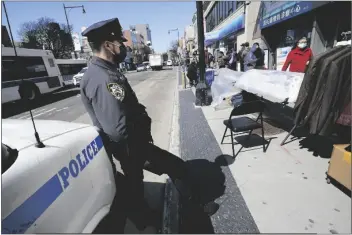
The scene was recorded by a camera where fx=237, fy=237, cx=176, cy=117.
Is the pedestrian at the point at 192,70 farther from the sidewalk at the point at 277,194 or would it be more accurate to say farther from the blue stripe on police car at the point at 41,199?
the blue stripe on police car at the point at 41,199

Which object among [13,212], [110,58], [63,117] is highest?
[110,58]

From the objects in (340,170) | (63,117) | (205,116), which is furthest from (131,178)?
(63,117)

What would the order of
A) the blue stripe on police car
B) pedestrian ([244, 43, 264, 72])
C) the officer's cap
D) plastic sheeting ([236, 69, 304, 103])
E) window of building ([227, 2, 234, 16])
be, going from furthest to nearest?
window of building ([227, 2, 234, 16])
pedestrian ([244, 43, 264, 72])
plastic sheeting ([236, 69, 304, 103])
the officer's cap
the blue stripe on police car

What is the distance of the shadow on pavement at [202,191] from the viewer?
2.68 meters

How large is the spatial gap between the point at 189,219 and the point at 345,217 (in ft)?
5.54

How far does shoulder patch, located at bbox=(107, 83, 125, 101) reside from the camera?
2.06m

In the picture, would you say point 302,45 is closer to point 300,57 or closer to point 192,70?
point 300,57

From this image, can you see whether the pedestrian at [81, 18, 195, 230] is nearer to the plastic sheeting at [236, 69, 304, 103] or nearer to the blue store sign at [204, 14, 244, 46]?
the plastic sheeting at [236, 69, 304, 103]

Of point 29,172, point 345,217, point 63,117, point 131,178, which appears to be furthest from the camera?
point 63,117

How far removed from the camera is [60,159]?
4.77 feet

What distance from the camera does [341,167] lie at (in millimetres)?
2766

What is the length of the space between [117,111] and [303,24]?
10990mm

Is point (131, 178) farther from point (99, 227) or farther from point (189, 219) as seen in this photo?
point (189, 219)

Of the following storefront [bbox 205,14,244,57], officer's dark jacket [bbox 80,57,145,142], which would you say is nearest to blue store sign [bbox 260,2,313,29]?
storefront [bbox 205,14,244,57]
